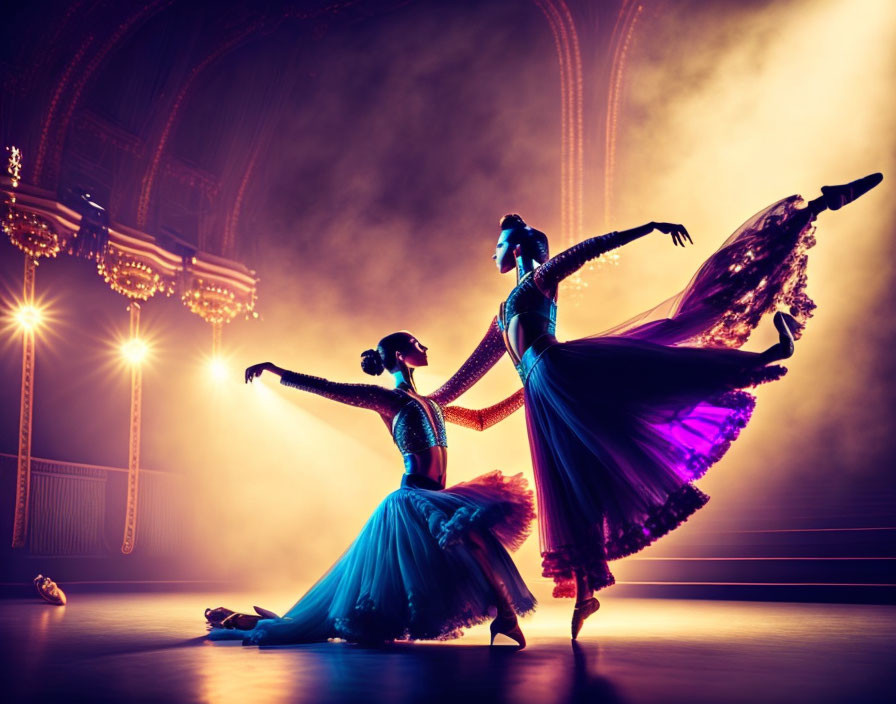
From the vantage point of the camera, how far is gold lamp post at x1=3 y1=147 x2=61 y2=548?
21.2 ft

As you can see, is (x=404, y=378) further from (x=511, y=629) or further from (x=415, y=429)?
(x=511, y=629)

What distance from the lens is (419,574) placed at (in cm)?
272

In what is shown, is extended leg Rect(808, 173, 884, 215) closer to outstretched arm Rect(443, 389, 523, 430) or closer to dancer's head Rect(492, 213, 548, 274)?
dancer's head Rect(492, 213, 548, 274)

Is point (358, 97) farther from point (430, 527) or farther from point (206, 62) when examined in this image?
point (430, 527)

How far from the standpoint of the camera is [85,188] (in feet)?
24.3

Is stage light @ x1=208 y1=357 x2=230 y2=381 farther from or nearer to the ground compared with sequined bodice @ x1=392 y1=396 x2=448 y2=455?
farther from the ground

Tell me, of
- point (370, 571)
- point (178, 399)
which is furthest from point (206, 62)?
point (370, 571)

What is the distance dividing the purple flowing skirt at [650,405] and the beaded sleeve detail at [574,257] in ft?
0.86

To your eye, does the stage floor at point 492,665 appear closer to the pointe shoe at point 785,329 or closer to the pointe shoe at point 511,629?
the pointe shoe at point 511,629

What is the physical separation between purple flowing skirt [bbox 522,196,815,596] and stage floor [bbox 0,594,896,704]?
0.40 metres

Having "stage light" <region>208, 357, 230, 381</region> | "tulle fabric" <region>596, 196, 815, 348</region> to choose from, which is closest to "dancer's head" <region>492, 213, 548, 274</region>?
A: "tulle fabric" <region>596, 196, 815, 348</region>

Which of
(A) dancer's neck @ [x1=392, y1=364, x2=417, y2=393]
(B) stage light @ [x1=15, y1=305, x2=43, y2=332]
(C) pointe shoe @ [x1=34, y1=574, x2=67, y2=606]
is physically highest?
(B) stage light @ [x1=15, y1=305, x2=43, y2=332]

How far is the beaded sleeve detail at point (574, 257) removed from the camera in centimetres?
271

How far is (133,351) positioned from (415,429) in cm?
592
